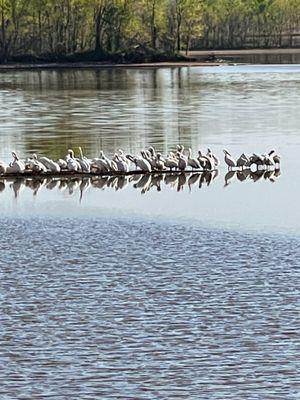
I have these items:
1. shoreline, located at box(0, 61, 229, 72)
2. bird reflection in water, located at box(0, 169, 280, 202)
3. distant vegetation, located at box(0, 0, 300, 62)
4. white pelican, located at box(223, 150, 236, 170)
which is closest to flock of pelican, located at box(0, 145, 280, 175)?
white pelican, located at box(223, 150, 236, 170)

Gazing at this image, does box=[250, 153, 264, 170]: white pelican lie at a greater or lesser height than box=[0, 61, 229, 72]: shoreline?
greater

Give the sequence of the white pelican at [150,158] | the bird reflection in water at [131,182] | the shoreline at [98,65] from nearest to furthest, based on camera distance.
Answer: the bird reflection in water at [131,182], the white pelican at [150,158], the shoreline at [98,65]

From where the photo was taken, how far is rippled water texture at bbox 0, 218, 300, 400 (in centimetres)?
1316

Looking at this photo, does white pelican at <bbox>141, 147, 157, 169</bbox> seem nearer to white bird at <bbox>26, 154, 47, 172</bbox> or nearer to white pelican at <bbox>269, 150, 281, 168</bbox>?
white bird at <bbox>26, 154, 47, 172</bbox>

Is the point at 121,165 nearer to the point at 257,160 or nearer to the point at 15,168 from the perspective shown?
the point at 15,168

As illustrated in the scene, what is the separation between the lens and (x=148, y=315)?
50.5 feet

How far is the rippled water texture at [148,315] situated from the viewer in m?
13.2

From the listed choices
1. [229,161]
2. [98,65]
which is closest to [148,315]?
[229,161]

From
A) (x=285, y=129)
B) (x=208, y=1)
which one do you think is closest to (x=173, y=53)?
(x=208, y=1)

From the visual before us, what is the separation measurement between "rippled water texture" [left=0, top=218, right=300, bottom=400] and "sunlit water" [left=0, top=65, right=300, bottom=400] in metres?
0.02

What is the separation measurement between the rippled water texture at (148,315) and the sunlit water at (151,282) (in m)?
0.02

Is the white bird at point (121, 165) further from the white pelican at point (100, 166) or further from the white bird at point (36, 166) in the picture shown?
the white bird at point (36, 166)

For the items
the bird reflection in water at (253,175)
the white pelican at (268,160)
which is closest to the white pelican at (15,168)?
the bird reflection in water at (253,175)

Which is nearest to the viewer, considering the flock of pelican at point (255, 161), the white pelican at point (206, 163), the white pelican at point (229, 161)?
the white pelican at point (206, 163)
